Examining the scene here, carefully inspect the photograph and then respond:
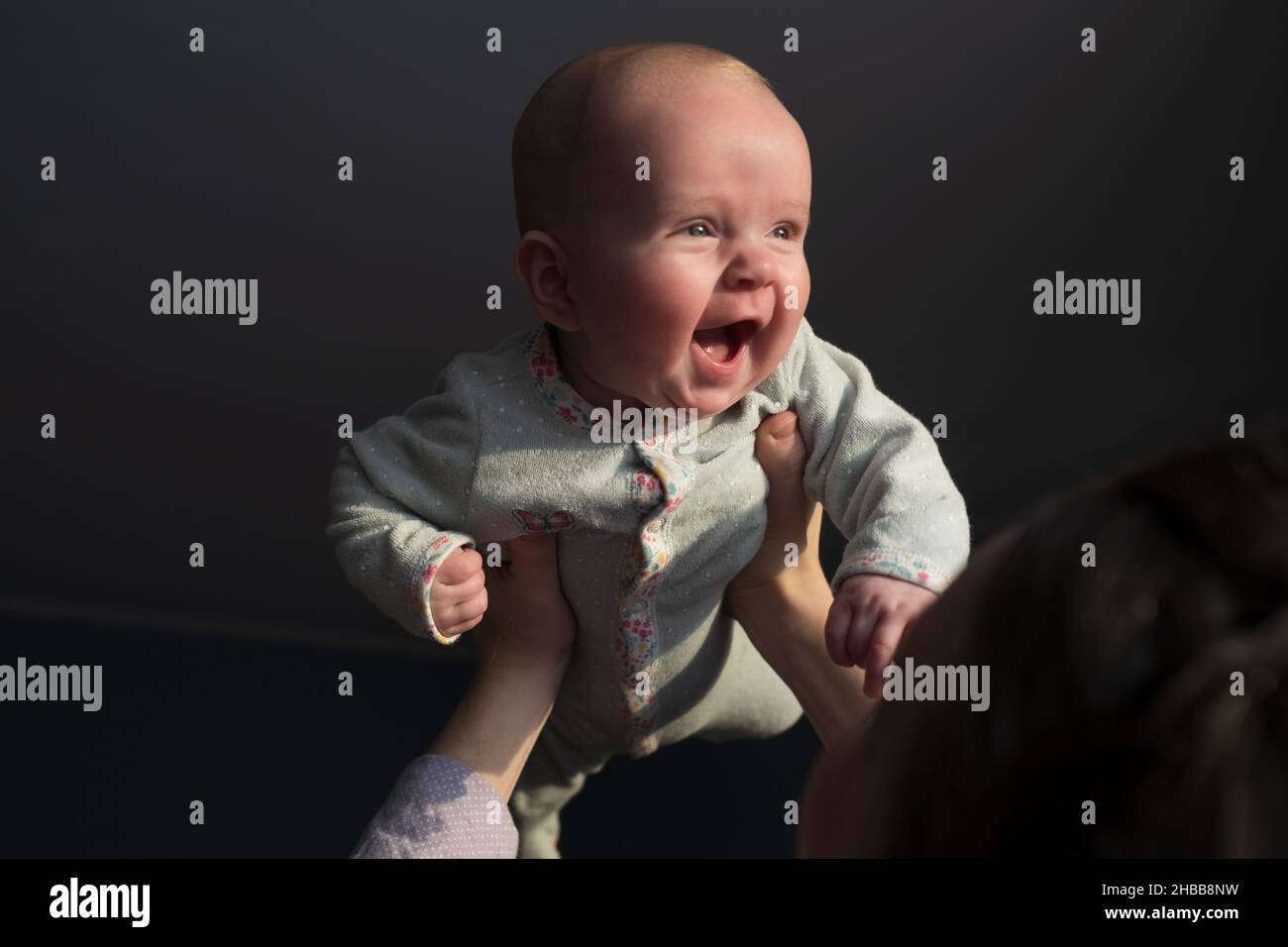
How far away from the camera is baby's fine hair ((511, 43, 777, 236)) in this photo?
61 cm

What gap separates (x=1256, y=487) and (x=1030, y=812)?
7 centimetres

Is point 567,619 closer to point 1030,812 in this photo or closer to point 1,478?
point 1030,812

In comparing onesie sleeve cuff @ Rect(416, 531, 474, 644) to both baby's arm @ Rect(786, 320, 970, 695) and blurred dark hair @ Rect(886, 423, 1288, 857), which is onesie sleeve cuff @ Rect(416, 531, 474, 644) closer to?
baby's arm @ Rect(786, 320, 970, 695)

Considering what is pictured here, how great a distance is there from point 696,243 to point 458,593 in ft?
0.60

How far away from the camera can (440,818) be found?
0.64 metres

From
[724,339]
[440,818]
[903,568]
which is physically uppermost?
[724,339]

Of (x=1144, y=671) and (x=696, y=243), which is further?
(x=696, y=243)

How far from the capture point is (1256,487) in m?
0.24

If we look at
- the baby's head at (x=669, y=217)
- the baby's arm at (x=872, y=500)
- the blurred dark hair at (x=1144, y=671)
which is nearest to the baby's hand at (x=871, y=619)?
the baby's arm at (x=872, y=500)

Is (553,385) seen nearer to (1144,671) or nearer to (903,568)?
(903,568)

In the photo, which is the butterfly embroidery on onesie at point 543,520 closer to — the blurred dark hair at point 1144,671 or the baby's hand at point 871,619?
the baby's hand at point 871,619

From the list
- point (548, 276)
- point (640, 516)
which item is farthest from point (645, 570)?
point (548, 276)

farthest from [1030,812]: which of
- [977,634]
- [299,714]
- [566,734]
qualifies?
[299,714]
